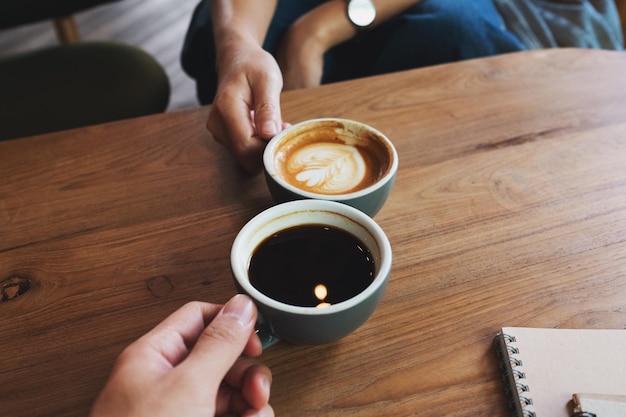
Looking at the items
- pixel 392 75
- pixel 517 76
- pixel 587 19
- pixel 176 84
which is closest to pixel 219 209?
pixel 392 75

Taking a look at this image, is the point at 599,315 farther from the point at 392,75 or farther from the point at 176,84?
the point at 176,84

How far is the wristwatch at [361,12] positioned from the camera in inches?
53.4

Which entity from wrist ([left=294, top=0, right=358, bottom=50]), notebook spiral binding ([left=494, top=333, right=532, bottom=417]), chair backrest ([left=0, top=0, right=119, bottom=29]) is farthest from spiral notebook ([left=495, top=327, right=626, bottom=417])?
chair backrest ([left=0, top=0, right=119, bottom=29])

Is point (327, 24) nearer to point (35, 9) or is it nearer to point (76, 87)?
point (76, 87)

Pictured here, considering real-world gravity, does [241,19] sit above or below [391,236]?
above

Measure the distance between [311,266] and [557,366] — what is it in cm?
32

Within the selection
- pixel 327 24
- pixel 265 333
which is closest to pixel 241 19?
pixel 327 24

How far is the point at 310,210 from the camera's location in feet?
2.26

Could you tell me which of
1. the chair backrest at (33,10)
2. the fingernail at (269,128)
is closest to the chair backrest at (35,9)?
the chair backrest at (33,10)

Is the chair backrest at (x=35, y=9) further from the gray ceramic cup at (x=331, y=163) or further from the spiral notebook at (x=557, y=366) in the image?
the spiral notebook at (x=557, y=366)

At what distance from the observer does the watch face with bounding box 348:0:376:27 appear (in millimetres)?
1356

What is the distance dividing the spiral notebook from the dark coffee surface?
205 mm

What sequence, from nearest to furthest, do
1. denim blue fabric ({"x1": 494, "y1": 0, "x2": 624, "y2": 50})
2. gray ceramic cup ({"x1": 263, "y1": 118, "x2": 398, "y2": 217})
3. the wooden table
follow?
the wooden table
gray ceramic cup ({"x1": 263, "y1": 118, "x2": 398, "y2": 217})
denim blue fabric ({"x1": 494, "y1": 0, "x2": 624, "y2": 50})

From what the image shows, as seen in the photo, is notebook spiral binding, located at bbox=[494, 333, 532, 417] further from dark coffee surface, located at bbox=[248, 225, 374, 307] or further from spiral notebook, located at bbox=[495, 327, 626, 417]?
dark coffee surface, located at bbox=[248, 225, 374, 307]
